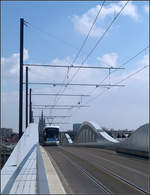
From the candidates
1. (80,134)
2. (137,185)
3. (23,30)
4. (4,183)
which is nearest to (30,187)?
(4,183)

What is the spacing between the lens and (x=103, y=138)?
5316 cm

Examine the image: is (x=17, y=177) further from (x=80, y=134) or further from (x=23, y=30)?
(x=80, y=134)

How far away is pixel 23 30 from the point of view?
65.4 ft

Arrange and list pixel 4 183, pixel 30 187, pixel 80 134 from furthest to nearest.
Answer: pixel 80 134 < pixel 30 187 < pixel 4 183

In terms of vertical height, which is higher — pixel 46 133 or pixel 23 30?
pixel 23 30

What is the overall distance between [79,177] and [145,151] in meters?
12.1

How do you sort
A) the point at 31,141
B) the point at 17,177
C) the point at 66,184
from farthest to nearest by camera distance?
the point at 31,141, the point at 66,184, the point at 17,177

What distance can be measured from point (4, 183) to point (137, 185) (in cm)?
553

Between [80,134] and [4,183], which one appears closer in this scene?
[4,183]

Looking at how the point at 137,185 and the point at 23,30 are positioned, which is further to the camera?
the point at 23,30

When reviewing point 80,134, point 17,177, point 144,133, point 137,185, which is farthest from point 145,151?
point 80,134

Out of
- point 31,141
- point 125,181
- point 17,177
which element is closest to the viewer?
point 17,177

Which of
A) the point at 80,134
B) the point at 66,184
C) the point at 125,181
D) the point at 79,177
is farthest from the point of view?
the point at 80,134

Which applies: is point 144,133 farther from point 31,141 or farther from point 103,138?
point 103,138
